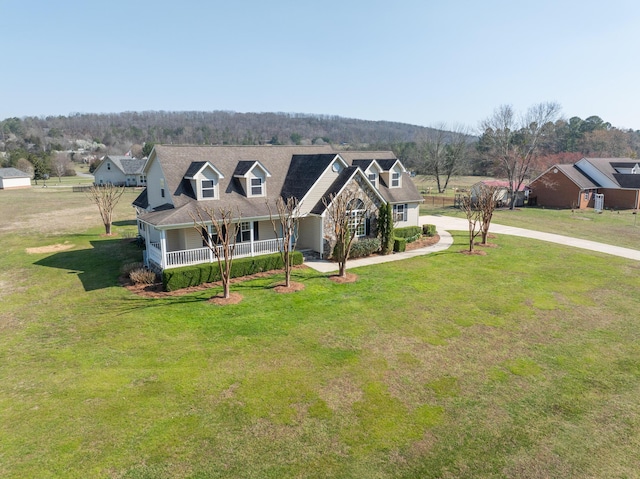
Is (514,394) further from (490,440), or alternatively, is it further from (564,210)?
(564,210)

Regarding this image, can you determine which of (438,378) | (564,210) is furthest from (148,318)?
(564,210)

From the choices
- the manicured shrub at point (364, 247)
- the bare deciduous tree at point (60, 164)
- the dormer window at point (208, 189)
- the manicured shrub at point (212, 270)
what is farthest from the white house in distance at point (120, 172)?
the manicured shrub at point (212, 270)

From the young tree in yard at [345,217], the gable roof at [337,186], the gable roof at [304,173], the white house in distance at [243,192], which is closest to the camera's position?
the young tree in yard at [345,217]

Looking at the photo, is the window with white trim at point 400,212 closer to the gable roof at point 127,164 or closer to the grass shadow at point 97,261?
the grass shadow at point 97,261

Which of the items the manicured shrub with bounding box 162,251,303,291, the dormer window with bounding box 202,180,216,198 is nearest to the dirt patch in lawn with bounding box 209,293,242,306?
the manicured shrub with bounding box 162,251,303,291

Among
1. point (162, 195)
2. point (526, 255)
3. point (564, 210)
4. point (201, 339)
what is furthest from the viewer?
point (564, 210)

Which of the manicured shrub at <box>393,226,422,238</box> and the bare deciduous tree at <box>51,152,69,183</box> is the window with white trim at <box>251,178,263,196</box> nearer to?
the manicured shrub at <box>393,226,422,238</box>
